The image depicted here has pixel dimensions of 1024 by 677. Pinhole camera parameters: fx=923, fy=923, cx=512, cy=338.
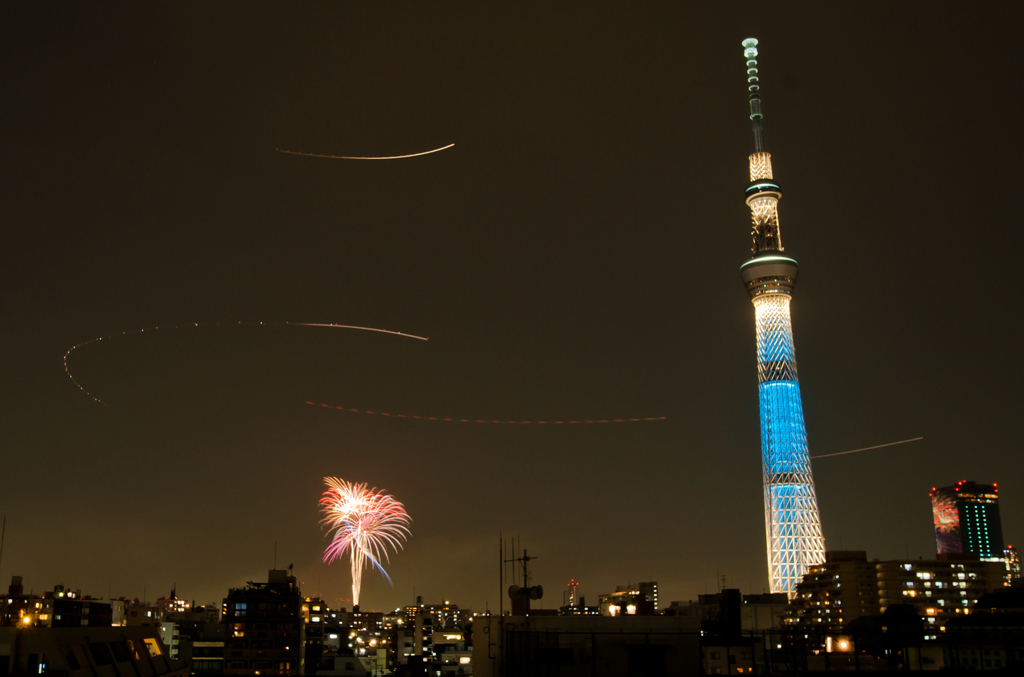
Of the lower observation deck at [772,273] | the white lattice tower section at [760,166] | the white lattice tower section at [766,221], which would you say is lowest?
the lower observation deck at [772,273]

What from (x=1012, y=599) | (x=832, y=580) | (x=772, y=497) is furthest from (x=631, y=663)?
(x=832, y=580)

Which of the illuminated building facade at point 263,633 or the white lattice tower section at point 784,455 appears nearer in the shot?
the illuminated building facade at point 263,633

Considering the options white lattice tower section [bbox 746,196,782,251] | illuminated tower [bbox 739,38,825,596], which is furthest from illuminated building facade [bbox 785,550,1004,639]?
white lattice tower section [bbox 746,196,782,251]

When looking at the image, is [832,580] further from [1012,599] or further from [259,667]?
[259,667]

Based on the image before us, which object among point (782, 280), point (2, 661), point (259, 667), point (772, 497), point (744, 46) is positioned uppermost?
point (744, 46)

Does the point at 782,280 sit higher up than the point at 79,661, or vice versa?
the point at 782,280

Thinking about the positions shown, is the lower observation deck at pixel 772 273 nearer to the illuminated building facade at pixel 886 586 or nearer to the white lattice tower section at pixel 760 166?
the white lattice tower section at pixel 760 166

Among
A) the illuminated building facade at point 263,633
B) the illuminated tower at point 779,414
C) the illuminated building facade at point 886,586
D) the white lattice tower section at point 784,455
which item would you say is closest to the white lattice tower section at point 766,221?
the illuminated tower at point 779,414
